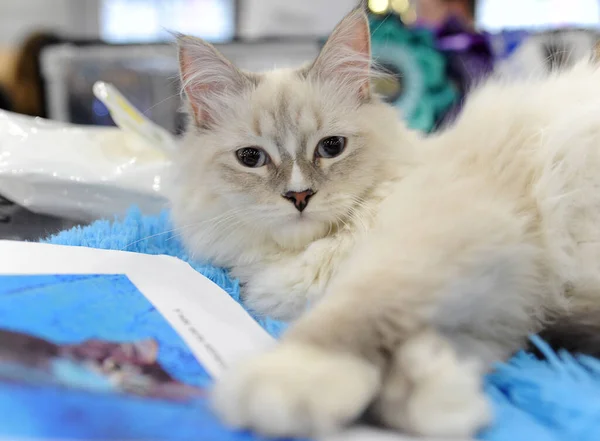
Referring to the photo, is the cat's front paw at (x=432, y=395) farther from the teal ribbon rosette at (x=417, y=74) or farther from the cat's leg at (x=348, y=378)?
the teal ribbon rosette at (x=417, y=74)

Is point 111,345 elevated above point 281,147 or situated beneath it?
situated beneath

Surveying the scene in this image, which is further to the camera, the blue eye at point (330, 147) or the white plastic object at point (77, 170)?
the white plastic object at point (77, 170)

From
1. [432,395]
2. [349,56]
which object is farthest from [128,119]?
[432,395]

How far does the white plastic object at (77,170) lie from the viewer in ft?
5.04

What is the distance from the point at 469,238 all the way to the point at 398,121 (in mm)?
545

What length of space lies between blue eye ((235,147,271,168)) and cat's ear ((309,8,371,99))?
0.24 meters

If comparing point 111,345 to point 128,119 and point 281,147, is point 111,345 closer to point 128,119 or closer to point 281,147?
point 281,147

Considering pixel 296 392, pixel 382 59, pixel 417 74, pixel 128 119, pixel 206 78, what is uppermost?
pixel 417 74

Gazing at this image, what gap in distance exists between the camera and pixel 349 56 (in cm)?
120

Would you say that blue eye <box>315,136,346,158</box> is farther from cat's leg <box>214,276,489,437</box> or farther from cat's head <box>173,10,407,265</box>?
cat's leg <box>214,276,489,437</box>

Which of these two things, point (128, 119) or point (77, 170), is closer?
point (77, 170)

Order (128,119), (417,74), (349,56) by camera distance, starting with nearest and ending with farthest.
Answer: (349,56), (128,119), (417,74)

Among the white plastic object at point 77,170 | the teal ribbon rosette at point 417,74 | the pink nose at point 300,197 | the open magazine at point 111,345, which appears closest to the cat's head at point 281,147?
the pink nose at point 300,197

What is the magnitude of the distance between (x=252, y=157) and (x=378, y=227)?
35 cm
